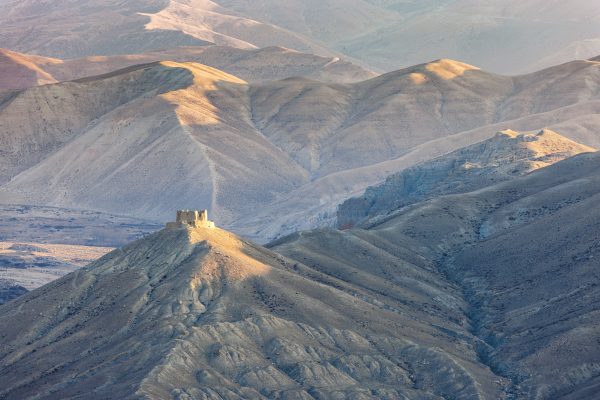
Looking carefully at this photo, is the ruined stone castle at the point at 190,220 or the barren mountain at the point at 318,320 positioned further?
the ruined stone castle at the point at 190,220

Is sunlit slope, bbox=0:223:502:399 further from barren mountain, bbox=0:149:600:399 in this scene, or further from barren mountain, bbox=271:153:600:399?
barren mountain, bbox=271:153:600:399

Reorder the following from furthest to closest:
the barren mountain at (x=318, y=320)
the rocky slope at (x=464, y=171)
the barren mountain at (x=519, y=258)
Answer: the rocky slope at (x=464, y=171) < the barren mountain at (x=519, y=258) < the barren mountain at (x=318, y=320)

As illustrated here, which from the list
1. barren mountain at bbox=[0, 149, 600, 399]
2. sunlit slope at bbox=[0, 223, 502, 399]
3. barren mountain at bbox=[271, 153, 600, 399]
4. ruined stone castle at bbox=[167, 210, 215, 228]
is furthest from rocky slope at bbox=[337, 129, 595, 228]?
ruined stone castle at bbox=[167, 210, 215, 228]

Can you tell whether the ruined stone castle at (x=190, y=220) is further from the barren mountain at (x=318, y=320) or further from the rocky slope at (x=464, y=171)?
the rocky slope at (x=464, y=171)

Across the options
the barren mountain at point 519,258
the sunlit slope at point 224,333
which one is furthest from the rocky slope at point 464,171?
the sunlit slope at point 224,333

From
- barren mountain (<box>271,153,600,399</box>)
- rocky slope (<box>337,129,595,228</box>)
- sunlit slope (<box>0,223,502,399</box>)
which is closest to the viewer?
sunlit slope (<box>0,223,502,399</box>)

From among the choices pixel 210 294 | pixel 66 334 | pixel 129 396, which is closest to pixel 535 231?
pixel 210 294
